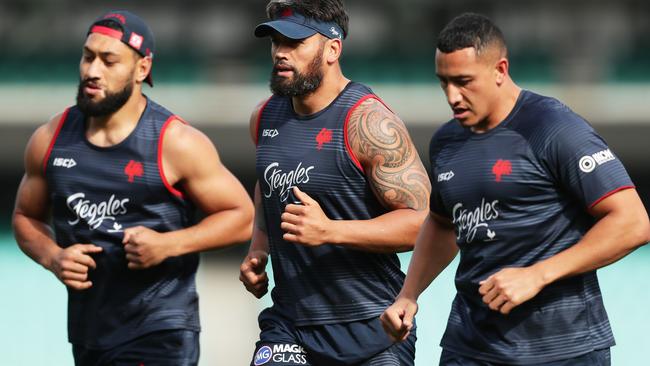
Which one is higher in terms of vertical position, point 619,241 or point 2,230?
point 619,241

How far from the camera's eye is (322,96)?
5102 mm

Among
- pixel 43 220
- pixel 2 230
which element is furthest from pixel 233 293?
pixel 43 220

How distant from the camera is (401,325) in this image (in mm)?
4484

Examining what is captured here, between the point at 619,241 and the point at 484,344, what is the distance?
2.13 feet

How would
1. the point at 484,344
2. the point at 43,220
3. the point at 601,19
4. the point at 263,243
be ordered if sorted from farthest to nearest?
the point at 601,19 → the point at 43,220 → the point at 263,243 → the point at 484,344

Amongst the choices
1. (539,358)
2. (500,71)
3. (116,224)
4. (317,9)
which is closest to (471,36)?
(500,71)

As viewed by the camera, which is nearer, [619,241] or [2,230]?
[619,241]

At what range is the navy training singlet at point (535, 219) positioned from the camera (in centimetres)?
418

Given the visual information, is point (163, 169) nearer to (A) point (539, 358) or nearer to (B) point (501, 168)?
(B) point (501, 168)

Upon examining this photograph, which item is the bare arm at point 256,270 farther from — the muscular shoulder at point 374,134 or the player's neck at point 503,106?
the player's neck at point 503,106

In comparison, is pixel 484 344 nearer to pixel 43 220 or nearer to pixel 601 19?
pixel 43 220

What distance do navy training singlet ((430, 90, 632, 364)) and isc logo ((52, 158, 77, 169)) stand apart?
1.96m

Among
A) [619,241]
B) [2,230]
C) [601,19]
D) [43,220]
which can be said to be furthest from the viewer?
[601,19]

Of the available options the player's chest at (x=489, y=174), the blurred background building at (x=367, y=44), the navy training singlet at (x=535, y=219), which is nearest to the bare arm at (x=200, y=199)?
the player's chest at (x=489, y=174)
